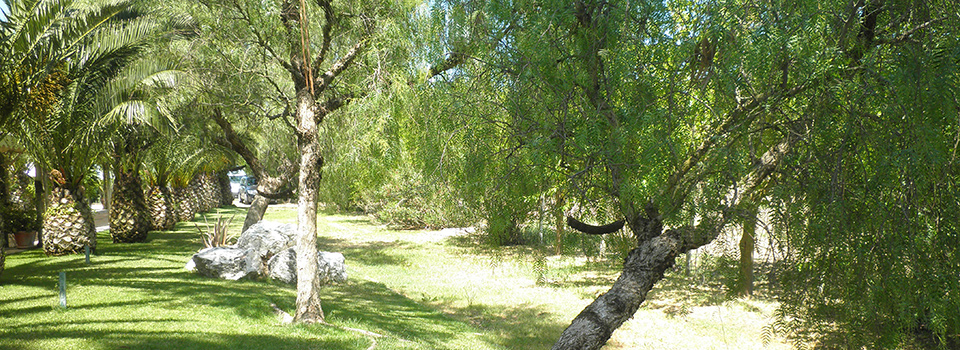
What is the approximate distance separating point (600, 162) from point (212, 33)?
7.89 metres

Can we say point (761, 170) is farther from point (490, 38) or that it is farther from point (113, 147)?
point (113, 147)

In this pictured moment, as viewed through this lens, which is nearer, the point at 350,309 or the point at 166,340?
the point at 166,340

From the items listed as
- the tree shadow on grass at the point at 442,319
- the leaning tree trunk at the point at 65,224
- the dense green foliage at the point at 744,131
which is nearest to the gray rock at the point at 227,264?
the tree shadow on grass at the point at 442,319

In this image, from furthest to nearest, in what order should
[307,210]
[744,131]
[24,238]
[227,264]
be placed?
[24,238], [227,264], [307,210], [744,131]

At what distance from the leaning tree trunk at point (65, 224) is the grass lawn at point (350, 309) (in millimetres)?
525

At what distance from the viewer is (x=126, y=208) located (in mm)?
15594

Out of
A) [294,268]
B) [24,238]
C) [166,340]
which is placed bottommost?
[166,340]

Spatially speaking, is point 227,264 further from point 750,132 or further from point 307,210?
point 750,132

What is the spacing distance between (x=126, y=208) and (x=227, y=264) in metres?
6.41

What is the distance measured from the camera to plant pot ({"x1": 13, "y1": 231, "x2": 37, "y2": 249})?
14477 millimetres

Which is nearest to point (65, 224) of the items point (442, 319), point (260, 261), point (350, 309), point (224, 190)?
point (260, 261)

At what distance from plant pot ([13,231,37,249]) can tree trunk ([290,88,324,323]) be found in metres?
10.8

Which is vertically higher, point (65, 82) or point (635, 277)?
point (65, 82)

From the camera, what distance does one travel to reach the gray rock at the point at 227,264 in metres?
11.0
